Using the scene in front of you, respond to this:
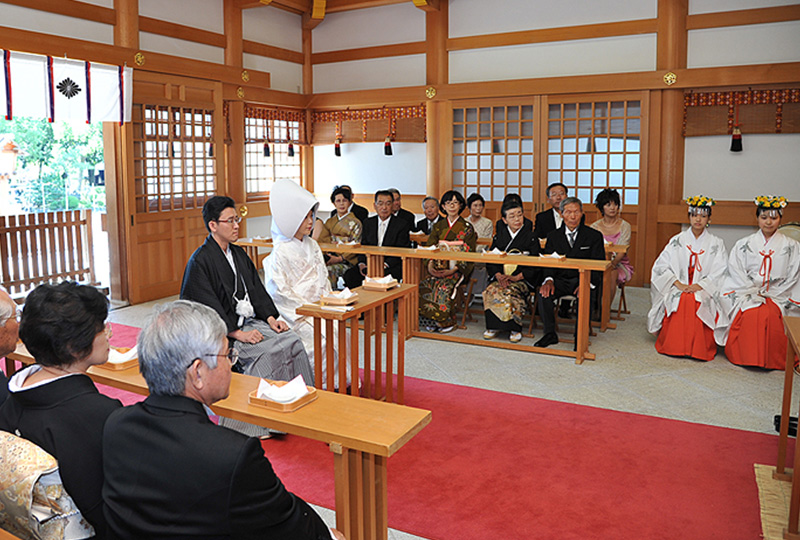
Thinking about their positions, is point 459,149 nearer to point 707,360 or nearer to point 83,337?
point 707,360

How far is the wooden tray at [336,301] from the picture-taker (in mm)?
3547

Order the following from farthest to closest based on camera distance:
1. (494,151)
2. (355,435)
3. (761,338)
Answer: (494,151) → (761,338) → (355,435)

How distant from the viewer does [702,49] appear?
23.0 ft

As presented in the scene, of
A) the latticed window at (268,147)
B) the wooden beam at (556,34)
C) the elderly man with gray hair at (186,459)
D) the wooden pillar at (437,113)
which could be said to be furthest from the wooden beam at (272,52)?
the elderly man with gray hair at (186,459)

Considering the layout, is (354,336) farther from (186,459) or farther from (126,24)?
(126,24)

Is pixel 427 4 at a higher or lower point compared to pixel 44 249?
higher

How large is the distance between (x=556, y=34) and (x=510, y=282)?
365 centimetres

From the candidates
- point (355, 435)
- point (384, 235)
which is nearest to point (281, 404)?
point (355, 435)

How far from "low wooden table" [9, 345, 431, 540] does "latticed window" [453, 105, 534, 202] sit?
627 centimetres

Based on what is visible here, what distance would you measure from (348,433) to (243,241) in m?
4.70

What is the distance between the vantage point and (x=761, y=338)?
4.64m

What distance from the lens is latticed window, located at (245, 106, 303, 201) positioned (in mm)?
8656

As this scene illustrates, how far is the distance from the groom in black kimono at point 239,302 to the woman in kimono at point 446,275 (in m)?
2.12

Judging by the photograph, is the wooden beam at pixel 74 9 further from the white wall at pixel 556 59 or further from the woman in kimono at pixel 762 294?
the woman in kimono at pixel 762 294
